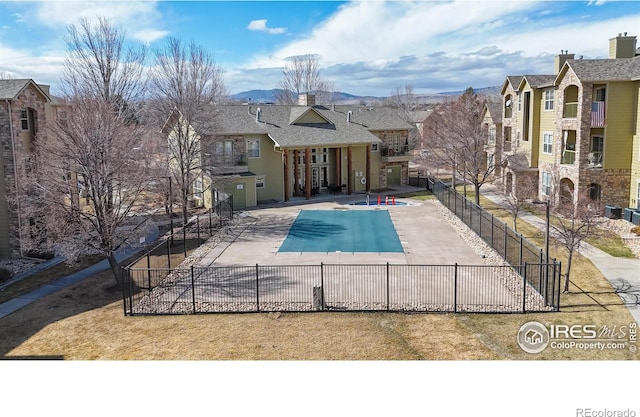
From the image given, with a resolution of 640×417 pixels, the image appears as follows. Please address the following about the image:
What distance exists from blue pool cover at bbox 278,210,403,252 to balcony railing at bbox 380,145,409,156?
11.4 m

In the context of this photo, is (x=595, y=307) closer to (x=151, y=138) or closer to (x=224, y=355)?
(x=224, y=355)

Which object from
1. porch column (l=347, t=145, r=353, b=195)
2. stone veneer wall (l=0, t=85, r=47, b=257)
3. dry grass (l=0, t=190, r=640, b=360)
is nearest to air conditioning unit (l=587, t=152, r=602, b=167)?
dry grass (l=0, t=190, r=640, b=360)

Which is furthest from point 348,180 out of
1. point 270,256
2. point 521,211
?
point 270,256

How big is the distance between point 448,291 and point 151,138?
25786 millimetres

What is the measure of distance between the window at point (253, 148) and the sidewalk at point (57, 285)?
14641 millimetres

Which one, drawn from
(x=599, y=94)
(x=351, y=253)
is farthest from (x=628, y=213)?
(x=351, y=253)

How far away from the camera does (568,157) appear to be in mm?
32188

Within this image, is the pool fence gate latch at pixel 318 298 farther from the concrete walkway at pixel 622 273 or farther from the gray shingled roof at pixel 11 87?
the gray shingled roof at pixel 11 87

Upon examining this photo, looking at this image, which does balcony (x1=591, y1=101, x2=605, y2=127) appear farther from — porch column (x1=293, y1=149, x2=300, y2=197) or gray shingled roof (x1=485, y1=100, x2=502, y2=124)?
porch column (x1=293, y1=149, x2=300, y2=197)

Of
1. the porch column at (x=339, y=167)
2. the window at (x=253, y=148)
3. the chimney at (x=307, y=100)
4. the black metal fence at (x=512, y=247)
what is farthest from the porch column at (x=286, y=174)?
the black metal fence at (x=512, y=247)

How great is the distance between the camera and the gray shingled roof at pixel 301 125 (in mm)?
39000

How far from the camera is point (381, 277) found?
2045 cm

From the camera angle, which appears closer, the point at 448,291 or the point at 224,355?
the point at 224,355
